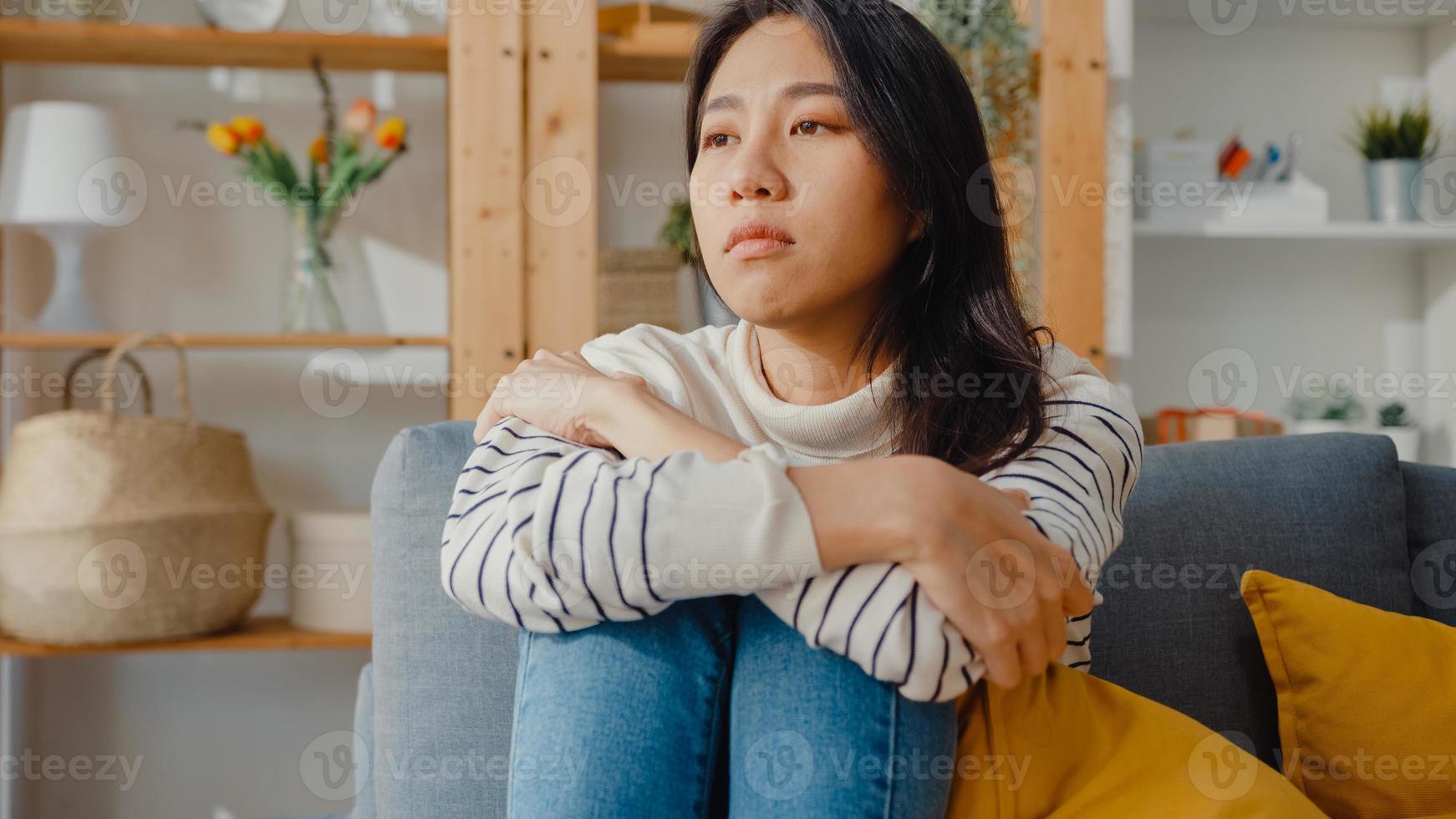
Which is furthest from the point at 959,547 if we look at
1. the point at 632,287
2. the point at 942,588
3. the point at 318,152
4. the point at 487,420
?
the point at 318,152

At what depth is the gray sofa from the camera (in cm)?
105

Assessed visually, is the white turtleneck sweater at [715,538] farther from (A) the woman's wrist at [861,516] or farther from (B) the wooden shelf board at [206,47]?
(B) the wooden shelf board at [206,47]

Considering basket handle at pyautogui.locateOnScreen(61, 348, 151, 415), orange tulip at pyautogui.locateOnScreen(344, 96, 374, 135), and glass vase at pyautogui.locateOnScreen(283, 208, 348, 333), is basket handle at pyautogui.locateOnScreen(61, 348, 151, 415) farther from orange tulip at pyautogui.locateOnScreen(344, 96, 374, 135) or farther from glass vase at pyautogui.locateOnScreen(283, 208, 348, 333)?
orange tulip at pyautogui.locateOnScreen(344, 96, 374, 135)

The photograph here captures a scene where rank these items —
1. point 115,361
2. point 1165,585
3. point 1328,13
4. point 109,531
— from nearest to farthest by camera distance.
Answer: point 1165,585 → point 109,531 → point 115,361 → point 1328,13

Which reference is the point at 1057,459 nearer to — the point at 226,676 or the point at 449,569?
→ the point at 449,569

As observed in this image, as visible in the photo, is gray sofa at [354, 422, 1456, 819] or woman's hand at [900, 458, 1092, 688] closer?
woman's hand at [900, 458, 1092, 688]

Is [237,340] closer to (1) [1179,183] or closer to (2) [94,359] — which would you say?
(2) [94,359]

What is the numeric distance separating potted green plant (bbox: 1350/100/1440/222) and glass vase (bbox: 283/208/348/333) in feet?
6.88

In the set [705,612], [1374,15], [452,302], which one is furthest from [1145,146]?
[705,612]

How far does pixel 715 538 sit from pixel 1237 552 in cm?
71

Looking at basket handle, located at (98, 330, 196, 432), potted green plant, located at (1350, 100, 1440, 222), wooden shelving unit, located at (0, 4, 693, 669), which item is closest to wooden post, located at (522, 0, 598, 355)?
wooden shelving unit, located at (0, 4, 693, 669)

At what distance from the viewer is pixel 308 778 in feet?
7.95

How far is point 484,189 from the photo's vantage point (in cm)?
208

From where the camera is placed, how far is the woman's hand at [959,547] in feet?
2.55
